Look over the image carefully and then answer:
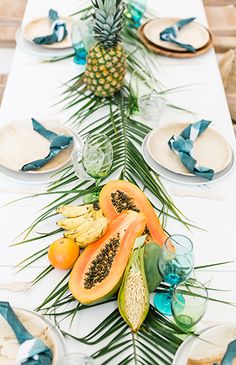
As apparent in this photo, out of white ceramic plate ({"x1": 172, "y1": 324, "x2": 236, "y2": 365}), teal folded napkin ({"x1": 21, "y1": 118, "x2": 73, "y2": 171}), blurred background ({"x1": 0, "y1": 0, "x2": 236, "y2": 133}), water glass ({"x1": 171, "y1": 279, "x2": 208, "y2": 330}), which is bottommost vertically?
blurred background ({"x1": 0, "y1": 0, "x2": 236, "y2": 133})

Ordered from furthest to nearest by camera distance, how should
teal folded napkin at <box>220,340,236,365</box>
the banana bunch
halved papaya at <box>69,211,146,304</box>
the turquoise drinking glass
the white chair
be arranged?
the white chair, the turquoise drinking glass, the banana bunch, halved papaya at <box>69,211,146,304</box>, teal folded napkin at <box>220,340,236,365</box>

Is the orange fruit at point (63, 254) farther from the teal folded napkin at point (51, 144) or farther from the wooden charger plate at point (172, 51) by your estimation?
the wooden charger plate at point (172, 51)

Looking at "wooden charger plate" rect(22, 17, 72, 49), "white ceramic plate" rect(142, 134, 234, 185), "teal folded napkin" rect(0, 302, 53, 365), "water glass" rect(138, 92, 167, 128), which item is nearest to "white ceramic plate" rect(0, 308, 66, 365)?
"teal folded napkin" rect(0, 302, 53, 365)

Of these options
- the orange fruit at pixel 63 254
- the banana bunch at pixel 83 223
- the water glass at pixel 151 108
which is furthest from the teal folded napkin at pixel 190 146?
the orange fruit at pixel 63 254

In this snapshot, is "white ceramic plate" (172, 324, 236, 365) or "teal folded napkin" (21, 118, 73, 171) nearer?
"white ceramic plate" (172, 324, 236, 365)

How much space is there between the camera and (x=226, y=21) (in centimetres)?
315

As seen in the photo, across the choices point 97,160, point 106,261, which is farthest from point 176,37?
point 106,261

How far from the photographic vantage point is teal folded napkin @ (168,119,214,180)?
1702 mm

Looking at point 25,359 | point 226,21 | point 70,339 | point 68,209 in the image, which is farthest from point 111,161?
point 226,21

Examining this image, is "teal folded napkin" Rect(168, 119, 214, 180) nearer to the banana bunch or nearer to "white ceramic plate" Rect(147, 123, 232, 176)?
"white ceramic plate" Rect(147, 123, 232, 176)

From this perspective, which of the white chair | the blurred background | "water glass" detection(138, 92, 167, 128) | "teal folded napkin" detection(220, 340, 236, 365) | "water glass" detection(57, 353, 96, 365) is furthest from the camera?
the white chair

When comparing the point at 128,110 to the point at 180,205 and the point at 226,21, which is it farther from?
the point at 226,21

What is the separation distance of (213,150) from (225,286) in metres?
0.55

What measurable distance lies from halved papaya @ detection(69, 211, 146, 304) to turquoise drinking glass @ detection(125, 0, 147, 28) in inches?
48.9
